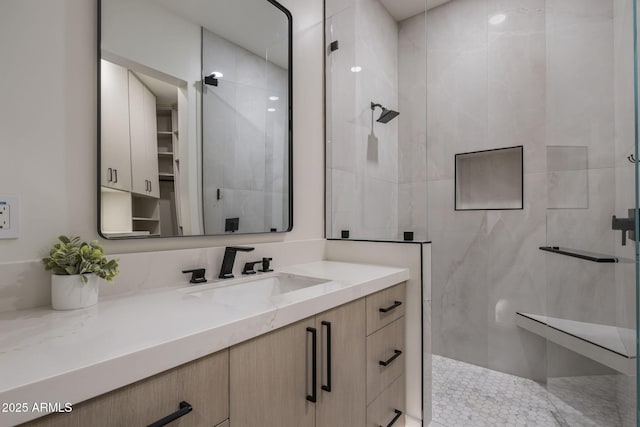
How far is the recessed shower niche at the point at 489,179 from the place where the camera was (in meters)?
2.20

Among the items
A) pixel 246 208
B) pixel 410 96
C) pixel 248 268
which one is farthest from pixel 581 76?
pixel 248 268

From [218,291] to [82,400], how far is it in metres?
0.68

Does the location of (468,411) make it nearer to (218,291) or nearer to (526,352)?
A: (526,352)

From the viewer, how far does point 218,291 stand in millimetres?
1180

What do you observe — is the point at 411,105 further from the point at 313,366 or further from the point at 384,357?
the point at 313,366

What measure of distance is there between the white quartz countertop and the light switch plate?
206mm

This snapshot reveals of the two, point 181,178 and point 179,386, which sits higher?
point 181,178

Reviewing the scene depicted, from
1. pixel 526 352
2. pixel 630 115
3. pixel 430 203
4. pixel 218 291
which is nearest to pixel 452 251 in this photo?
pixel 430 203

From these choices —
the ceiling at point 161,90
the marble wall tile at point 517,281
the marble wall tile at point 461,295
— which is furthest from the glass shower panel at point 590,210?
the ceiling at point 161,90

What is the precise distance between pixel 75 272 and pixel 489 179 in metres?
2.41

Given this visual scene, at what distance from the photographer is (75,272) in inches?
34.0

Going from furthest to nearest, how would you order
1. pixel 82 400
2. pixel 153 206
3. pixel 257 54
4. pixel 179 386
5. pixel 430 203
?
pixel 430 203 → pixel 257 54 → pixel 153 206 → pixel 179 386 → pixel 82 400

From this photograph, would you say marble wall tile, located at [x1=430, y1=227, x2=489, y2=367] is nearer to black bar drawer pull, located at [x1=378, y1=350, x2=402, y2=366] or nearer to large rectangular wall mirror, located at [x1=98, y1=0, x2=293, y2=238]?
black bar drawer pull, located at [x1=378, y1=350, x2=402, y2=366]

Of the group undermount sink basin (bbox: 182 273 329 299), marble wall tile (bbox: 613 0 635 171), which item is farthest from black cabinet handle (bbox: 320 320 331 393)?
marble wall tile (bbox: 613 0 635 171)
